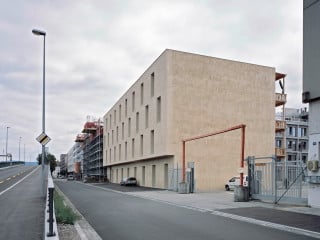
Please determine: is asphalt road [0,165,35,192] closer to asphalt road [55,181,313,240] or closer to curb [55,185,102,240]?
asphalt road [55,181,313,240]

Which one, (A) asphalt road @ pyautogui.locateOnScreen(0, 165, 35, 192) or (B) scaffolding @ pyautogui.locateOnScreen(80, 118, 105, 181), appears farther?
(B) scaffolding @ pyautogui.locateOnScreen(80, 118, 105, 181)

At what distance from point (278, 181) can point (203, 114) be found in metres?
21.9

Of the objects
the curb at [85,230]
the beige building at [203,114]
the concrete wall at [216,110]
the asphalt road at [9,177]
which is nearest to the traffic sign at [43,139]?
the asphalt road at [9,177]

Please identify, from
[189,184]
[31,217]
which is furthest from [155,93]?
[31,217]

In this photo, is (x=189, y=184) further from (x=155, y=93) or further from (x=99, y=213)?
(x=99, y=213)

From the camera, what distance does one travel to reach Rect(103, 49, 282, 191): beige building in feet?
139

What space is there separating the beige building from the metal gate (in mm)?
15746

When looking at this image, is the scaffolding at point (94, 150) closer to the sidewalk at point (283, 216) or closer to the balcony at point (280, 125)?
the balcony at point (280, 125)

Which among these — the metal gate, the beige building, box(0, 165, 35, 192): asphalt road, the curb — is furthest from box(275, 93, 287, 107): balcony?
the curb

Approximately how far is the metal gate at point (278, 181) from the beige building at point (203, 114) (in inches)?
620

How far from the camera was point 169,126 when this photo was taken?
4200 cm

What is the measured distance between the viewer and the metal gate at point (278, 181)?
2067 cm

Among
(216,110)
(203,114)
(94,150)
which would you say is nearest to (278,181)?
(203,114)

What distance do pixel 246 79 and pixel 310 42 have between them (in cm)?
2682
